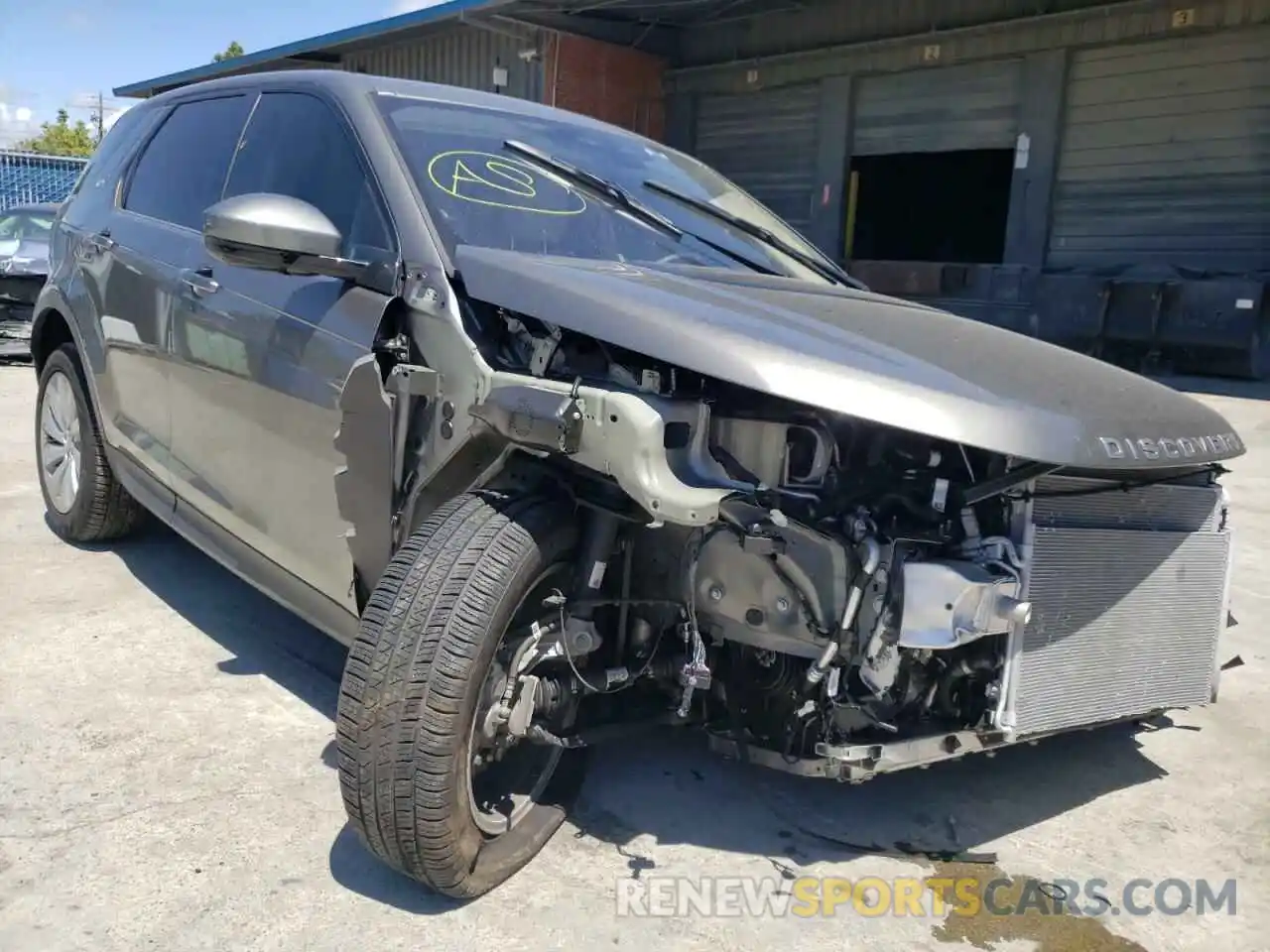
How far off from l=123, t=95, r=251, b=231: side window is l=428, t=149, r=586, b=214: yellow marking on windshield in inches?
42.4

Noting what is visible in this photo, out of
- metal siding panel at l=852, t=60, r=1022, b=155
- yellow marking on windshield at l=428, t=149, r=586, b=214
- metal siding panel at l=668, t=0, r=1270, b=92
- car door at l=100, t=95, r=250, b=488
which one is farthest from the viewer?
metal siding panel at l=852, t=60, r=1022, b=155

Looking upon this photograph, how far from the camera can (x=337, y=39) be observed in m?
18.0

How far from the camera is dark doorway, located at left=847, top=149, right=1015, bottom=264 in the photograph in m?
16.6

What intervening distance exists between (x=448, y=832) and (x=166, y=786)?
3.26 feet

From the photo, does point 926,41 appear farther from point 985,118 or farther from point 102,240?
point 102,240

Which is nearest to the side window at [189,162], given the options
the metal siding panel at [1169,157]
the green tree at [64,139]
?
the metal siding panel at [1169,157]

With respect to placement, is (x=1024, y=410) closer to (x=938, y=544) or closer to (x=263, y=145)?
(x=938, y=544)

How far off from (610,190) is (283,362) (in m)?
1.08

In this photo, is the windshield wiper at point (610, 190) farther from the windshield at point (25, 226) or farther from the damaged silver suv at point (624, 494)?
the windshield at point (25, 226)

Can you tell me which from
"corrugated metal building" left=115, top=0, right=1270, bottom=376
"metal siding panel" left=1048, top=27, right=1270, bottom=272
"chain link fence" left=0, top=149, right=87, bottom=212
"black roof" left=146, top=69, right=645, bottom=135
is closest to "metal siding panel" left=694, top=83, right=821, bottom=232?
"corrugated metal building" left=115, top=0, right=1270, bottom=376

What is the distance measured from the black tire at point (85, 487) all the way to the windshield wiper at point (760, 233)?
2.50 meters

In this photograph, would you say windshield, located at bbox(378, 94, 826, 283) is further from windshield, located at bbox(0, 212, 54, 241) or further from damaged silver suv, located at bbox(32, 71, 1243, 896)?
windshield, located at bbox(0, 212, 54, 241)

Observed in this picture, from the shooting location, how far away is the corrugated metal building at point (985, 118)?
11.2 m

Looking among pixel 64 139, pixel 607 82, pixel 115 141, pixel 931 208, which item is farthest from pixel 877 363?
pixel 64 139
